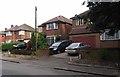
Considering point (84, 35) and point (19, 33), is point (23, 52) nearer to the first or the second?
point (84, 35)

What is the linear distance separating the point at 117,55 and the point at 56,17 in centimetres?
3217

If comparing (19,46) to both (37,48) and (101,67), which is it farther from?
(101,67)

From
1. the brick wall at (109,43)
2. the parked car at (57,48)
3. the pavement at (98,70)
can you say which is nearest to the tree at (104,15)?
the pavement at (98,70)

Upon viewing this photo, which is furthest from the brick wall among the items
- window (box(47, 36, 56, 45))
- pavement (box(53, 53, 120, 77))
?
window (box(47, 36, 56, 45))

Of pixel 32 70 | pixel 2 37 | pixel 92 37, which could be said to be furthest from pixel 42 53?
pixel 2 37

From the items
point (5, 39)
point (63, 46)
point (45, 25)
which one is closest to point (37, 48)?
point (63, 46)

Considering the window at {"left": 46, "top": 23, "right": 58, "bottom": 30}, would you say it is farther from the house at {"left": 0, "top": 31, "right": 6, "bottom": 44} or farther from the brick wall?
the house at {"left": 0, "top": 31, "right": 6, "bottom": 44}

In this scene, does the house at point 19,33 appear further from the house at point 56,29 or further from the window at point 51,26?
the window at point 51,26

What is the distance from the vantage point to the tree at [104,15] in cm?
1902

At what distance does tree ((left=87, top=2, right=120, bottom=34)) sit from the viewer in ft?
62.4

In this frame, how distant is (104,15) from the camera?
19.7 metres

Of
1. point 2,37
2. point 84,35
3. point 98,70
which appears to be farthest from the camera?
point 2,37

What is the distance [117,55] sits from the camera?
956 inches

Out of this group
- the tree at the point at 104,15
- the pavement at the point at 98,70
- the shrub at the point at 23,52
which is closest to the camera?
the pavement at the point at 98,70
